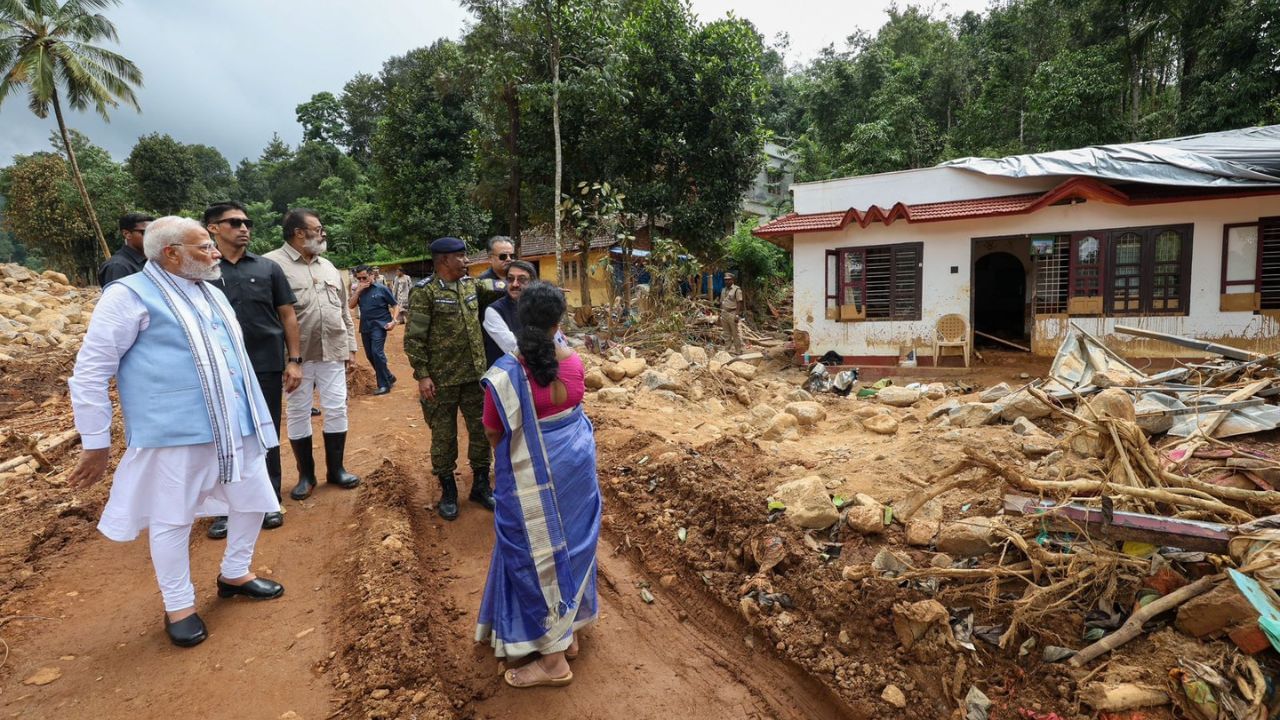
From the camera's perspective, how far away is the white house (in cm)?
956

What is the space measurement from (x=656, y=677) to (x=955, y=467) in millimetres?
1867

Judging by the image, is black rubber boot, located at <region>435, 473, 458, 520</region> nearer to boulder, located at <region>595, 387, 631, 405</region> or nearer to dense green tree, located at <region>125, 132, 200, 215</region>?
boulder, located at <region>595, 387, 631, 405</region>

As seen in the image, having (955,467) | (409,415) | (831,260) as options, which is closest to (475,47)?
(831,260)

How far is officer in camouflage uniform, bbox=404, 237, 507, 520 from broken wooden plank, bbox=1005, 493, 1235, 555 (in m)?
3.16

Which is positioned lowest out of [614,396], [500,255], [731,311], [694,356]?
[614,396]

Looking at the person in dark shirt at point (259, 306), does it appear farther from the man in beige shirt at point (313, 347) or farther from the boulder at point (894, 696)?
the boulder at point (894, 696)

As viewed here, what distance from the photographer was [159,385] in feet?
8.26

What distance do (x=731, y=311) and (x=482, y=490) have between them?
9.57 m

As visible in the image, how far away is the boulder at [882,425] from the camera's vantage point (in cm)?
610

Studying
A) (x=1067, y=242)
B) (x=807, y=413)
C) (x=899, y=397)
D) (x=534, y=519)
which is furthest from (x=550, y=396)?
(x=1067, y=242)

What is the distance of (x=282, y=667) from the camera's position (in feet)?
8.29

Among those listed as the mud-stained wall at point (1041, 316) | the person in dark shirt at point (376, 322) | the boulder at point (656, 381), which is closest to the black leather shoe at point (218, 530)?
the person in dark shirt at point (376, 322)

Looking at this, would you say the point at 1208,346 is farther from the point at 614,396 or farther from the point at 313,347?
the point at 313,347

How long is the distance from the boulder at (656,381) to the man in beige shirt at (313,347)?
441 centimetres
